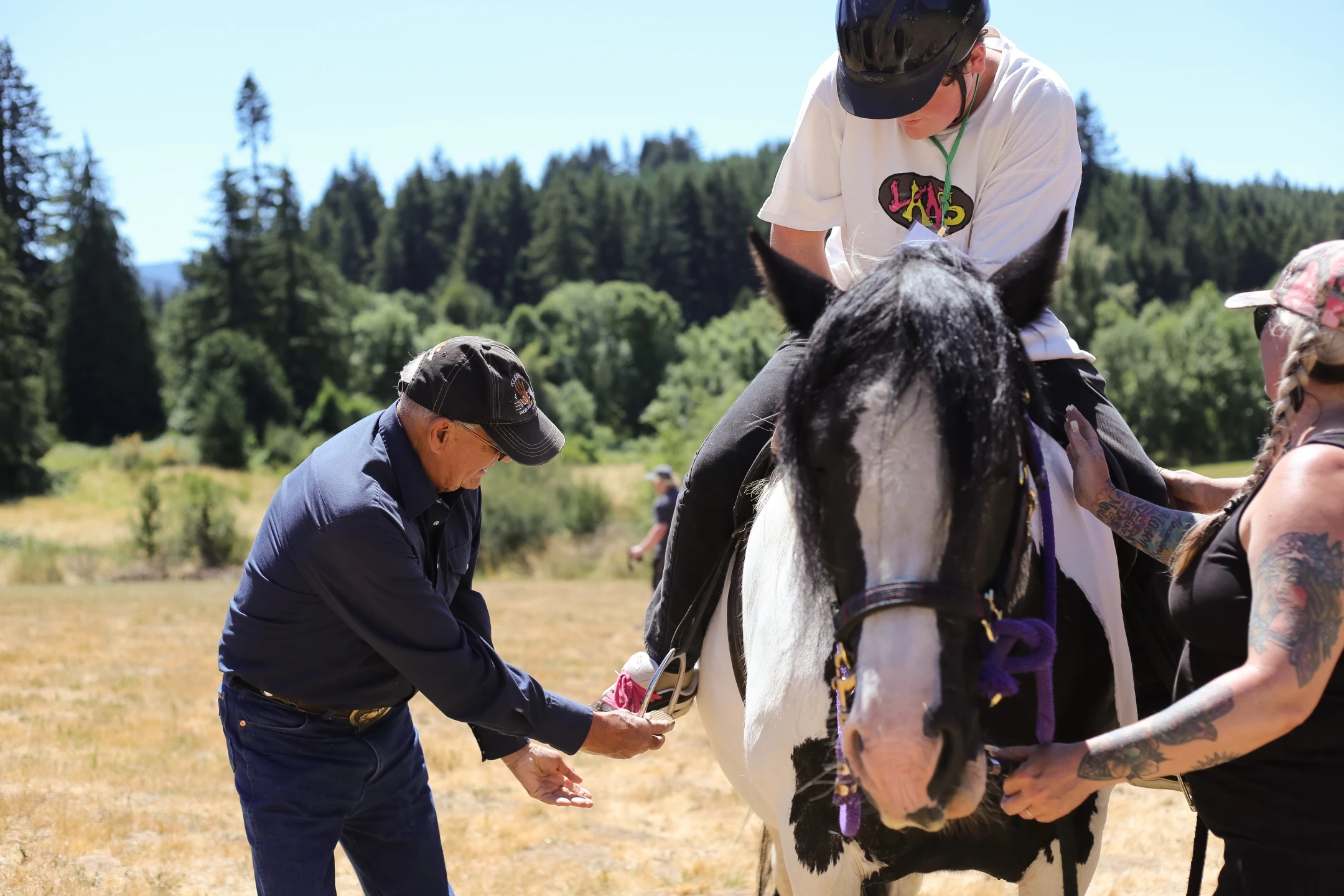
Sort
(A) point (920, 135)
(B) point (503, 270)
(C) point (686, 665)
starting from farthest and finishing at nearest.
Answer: (B) point (503, 270) < (C) point (686, 665) < (A) point (920, 135)

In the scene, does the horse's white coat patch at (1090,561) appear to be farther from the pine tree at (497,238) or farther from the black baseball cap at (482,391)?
the pine tree at (497,238)

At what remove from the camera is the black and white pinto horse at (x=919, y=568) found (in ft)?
5.99

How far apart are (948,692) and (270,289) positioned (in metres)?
76.7

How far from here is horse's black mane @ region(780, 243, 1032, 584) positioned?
1902 mm

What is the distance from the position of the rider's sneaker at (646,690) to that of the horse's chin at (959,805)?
184 centimetres

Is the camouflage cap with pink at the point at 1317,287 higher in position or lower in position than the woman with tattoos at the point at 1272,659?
higher

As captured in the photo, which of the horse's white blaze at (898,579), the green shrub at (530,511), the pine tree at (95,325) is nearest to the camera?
the horse's white blaze at (898,579)

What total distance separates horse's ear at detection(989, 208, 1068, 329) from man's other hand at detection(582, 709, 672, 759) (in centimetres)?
191

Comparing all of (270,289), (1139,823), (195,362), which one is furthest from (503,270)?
(1139,823)

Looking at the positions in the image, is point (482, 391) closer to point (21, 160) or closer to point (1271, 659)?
point (1271, 659)

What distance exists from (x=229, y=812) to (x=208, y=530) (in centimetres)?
1908

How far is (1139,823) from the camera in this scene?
23.1ft

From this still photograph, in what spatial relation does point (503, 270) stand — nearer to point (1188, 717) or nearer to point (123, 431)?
point (123, 431)

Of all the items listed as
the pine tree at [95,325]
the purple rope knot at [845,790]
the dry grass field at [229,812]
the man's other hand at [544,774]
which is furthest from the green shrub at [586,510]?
the pine tree at [95,325]
